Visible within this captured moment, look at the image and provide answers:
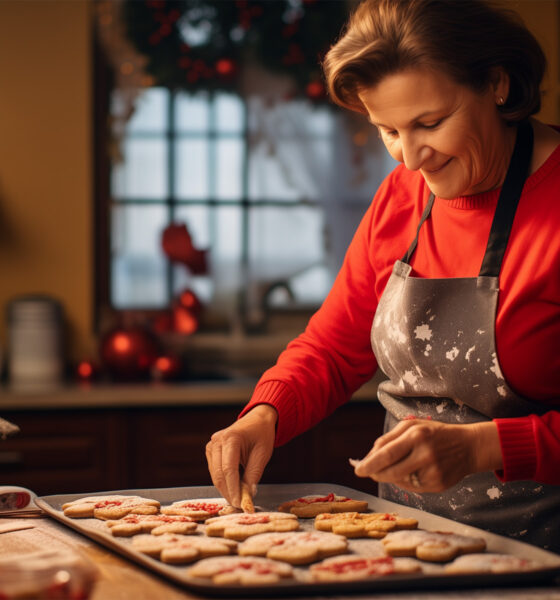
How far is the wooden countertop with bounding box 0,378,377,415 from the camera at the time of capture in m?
2.62

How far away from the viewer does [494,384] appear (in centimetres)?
129

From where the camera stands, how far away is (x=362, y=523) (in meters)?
1.20

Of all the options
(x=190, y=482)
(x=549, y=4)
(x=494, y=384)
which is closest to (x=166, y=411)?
(x=190, y=482)

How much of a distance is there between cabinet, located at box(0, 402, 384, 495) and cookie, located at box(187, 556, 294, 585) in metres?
1.68

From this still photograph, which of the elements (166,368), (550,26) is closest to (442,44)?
(166,368)

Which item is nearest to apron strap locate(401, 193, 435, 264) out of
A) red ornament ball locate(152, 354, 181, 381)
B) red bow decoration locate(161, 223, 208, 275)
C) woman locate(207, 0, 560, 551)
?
woman locate(207, 0, 560, 551)

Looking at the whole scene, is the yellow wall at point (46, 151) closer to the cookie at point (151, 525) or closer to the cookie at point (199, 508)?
the cookie at point (199, 508)

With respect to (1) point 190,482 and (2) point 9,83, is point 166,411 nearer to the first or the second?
(1) point 190,482

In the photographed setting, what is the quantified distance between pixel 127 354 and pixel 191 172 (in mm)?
820

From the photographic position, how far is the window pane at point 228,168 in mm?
3387

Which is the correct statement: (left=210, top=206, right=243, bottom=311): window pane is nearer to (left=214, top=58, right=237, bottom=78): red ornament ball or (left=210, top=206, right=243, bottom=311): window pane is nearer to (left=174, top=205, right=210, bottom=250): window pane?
(left=174, top=205, right=210, bottom=250): window pane

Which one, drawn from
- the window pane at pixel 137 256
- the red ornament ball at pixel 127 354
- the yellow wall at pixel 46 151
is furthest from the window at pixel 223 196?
the red ornament ball at pixel 127 354

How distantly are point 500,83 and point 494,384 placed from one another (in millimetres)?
437

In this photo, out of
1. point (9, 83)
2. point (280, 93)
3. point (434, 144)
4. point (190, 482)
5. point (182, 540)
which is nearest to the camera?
point (182, 540)
